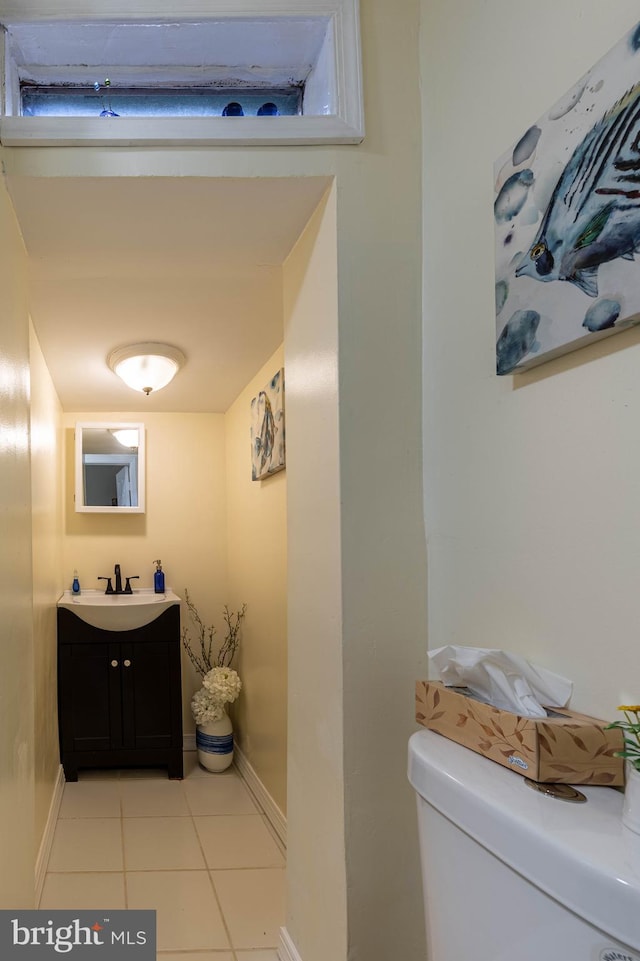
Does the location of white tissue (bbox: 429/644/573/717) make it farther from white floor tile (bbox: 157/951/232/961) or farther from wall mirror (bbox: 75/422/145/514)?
wall mirror (bbox: 75/422/145/514)

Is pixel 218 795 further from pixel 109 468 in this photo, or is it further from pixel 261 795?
pixel 109 468

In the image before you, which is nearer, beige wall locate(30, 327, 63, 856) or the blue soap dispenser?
beige wall locate(30, 327, 63, 856)

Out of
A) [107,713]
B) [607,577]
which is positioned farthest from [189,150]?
[107,713]

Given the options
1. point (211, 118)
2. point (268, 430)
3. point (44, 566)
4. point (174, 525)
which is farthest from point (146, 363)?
point (174, 525)

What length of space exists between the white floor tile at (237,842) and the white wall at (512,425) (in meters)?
1.66

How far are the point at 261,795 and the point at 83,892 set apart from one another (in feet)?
3.10

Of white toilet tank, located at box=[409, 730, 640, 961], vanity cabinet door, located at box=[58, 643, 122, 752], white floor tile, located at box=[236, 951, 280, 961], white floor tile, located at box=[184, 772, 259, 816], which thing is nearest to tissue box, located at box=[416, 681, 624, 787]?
white toilet tank, located at box=[409, 730, 640, 961]

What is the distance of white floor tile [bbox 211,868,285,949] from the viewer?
2137 mm

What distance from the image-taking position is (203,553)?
14.1 feet

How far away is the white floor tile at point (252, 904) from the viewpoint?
2.14 metres

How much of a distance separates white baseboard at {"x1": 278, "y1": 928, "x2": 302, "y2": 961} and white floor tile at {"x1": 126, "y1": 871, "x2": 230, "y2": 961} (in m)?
0.23

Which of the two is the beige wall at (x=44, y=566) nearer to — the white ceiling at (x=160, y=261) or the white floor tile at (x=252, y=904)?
the white ceiling at (x=160, y=261)

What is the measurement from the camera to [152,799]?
3.35 meters

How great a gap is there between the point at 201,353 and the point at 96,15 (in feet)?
5.06
